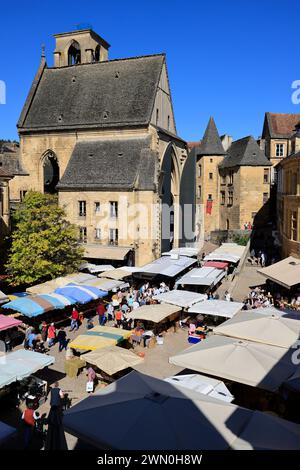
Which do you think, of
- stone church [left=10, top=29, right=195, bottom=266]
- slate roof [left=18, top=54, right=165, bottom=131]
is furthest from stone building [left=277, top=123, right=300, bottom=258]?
slate roof [left=18, top=54, right=165, bottom=131]

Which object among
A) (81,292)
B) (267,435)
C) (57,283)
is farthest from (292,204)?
(267,435)

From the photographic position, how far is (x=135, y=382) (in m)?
9.75

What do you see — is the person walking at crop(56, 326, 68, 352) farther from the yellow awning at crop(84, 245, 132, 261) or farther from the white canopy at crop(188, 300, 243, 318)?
the yellow awning at crop(84, 245, 132, 261)

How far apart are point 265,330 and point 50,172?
33.4 metres

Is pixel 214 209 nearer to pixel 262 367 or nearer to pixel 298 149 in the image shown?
pixel 298 149

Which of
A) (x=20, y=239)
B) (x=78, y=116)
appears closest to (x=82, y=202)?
(x=78, y=116)

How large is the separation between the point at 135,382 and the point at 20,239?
16.9 meters

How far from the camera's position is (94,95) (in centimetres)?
3812

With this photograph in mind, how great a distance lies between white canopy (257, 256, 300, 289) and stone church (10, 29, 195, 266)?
35.8ft

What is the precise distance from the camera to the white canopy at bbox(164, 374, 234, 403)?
10.7m

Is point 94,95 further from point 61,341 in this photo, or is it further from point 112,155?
point 61,341

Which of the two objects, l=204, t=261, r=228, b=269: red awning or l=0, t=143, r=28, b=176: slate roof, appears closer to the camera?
l=204, t=261, r=228, b=269: red awning

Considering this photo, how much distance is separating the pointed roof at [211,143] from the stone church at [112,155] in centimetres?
885

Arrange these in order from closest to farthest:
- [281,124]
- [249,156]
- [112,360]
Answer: [112,360] → [249,156] → [281,124]
